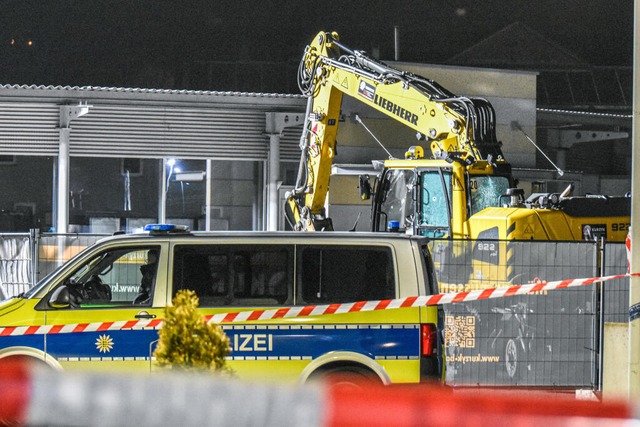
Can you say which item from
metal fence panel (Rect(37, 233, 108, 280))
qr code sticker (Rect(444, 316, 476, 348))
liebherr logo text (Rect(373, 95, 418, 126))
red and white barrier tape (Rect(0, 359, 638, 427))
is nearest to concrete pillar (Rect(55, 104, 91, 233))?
liebherr logo text (Rect(373, 95, 418, 126))

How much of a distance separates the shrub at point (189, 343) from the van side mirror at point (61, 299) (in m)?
3.25

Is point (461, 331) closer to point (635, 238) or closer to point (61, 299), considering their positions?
point (635, 238)

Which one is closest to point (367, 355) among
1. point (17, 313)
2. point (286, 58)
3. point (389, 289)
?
point (389, 289)

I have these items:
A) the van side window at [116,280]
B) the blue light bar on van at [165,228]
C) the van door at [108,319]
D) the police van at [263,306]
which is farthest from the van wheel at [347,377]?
the blue light bar on van at [165,228]

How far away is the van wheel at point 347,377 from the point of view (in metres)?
8.41

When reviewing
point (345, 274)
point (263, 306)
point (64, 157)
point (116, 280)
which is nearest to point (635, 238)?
point (345, 274)

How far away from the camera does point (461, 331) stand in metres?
11.1

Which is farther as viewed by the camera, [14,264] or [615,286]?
Answer: [14,264]

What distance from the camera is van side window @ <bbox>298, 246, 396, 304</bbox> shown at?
8609mm

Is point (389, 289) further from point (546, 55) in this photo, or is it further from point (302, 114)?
point (546, 55)

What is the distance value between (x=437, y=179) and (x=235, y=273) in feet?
20.8

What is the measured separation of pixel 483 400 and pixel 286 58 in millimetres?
44979

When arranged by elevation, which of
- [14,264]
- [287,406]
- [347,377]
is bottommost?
[347,377]

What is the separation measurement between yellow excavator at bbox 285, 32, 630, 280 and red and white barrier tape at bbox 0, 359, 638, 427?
10.4 metres
